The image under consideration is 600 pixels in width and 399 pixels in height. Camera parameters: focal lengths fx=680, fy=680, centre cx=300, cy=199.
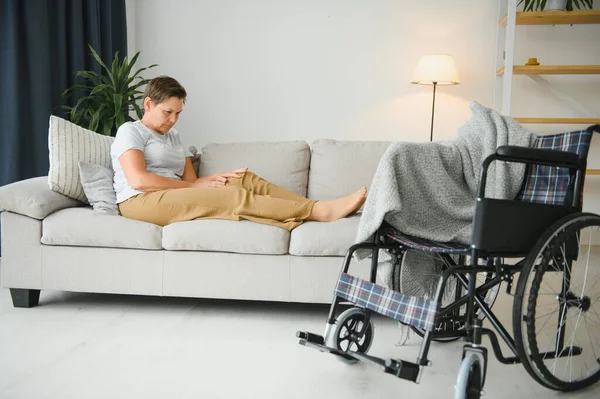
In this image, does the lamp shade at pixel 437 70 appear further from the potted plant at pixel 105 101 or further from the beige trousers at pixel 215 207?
the beige trousers at pixel 215 207

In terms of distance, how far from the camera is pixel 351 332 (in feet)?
6.77

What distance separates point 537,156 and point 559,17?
2.81m

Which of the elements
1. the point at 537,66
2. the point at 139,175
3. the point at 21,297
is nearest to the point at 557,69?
the point at 537,66

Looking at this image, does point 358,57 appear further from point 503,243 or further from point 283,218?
point 503,243

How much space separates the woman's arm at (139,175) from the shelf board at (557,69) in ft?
8.09

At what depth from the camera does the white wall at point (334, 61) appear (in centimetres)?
454

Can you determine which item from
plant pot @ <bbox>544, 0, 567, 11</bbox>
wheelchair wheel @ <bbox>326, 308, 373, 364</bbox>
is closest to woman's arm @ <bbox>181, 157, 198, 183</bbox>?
wheelchair wheel @ <bbox>326, 308, 373, 364</bbox>

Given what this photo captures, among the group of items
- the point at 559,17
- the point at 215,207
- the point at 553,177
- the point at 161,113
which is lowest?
the point at 215,207

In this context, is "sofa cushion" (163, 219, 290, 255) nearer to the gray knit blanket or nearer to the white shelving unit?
the gray knit blanket

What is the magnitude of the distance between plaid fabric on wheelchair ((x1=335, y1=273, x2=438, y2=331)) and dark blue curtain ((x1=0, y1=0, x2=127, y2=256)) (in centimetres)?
225

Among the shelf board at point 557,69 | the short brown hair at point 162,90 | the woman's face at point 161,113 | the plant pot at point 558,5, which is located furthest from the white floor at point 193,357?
the plant pot at point 558,5

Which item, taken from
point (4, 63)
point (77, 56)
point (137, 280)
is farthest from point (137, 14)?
point (137, 280)

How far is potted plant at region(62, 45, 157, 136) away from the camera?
12.2ft

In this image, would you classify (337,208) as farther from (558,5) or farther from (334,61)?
(558,5)
